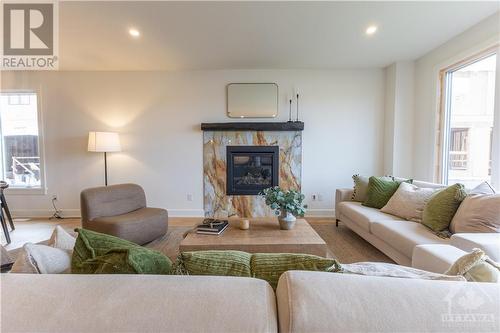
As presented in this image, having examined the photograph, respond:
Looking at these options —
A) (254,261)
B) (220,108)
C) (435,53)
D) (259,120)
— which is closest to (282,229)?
(254,261)

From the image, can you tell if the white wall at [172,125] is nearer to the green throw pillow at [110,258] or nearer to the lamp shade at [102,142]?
the lamp shade at [102,142]

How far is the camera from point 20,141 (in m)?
4.13

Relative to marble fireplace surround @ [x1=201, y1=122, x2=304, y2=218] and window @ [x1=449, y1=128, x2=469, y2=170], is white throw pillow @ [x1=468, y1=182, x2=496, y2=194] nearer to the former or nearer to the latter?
window @ [x1=449, y1=128, x2=469, y2=170]

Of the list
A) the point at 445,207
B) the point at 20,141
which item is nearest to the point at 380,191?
the point at 445,207

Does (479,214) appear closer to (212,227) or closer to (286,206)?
(286,206)

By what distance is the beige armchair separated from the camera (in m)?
2.60

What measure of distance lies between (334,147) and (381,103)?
1.09 m

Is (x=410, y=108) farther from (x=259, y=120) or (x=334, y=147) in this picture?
(x=259, y=120)

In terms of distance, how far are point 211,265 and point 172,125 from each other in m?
3.69

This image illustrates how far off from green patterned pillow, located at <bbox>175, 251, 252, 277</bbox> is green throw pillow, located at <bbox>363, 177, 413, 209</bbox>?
2.65 meters

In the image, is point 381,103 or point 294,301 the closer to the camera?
point 294,301

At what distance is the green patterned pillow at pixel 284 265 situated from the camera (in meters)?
0.76

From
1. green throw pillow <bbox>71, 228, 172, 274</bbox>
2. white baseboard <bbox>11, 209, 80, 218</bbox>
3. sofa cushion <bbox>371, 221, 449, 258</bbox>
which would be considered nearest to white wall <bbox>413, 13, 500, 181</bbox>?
sofa cushion <bbox>371, 221, 449, 258</bbox>

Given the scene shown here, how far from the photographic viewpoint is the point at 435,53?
3352mm
